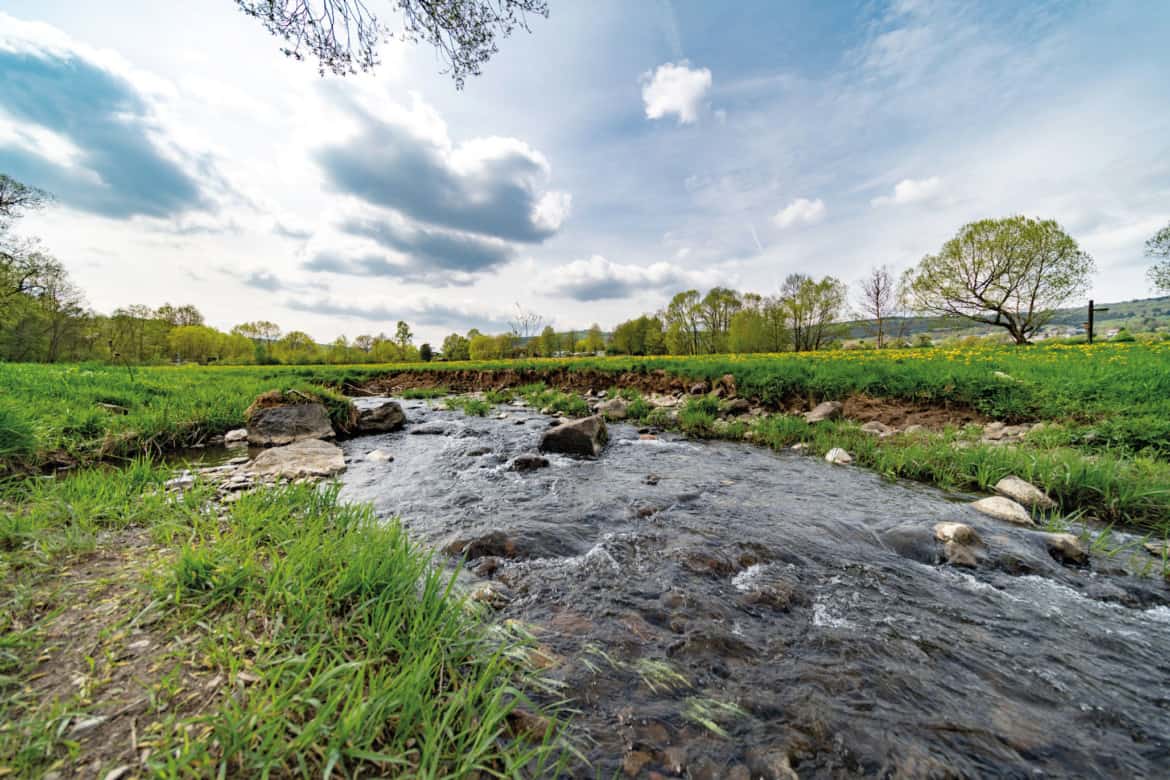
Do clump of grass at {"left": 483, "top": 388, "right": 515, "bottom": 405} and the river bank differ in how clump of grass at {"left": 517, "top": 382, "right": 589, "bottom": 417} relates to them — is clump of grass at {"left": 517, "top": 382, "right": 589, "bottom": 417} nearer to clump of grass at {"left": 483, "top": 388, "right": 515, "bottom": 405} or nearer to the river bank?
clump of grass at {"left": 483, "top": 388, "right": 515, "bottom": 405}

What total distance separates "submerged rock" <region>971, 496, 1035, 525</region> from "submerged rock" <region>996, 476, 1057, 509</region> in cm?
17

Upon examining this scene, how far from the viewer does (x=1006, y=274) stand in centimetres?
3052

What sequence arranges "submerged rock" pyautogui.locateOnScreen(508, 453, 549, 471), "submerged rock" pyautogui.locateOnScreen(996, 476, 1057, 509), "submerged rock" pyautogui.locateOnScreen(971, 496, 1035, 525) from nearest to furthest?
"submerged rock" pyautogui.locateOnScreen(971, 496, 1035, 525) < "submerged rock" pyautogui.locateOnScreen(996, 476, 1057, 509) < "submerged rock" pyautogui.locateOnScreen(508, 453, 549, 471)

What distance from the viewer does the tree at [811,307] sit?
165ft

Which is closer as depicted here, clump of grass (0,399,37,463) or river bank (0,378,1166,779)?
river bank (0,378,1166,779)

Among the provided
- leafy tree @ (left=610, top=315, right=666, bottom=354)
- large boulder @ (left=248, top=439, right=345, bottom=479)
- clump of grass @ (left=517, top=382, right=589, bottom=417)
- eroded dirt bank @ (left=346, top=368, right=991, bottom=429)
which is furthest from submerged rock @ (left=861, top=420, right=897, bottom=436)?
leafy tree @ (left=610, top=315, right=666, bottom=354)

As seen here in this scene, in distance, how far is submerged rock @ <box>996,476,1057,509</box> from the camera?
412cm

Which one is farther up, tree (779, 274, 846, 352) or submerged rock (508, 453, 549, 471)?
tree (779, 274, 846, 352)

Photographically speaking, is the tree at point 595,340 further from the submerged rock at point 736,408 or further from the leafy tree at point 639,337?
the submerged rock at point 736,408

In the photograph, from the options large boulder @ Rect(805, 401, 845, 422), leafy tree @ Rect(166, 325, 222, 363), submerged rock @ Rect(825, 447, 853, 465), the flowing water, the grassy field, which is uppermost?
leafy tree @ Rect(166, 325, 222, 363)

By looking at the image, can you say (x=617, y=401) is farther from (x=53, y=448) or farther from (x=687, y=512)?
(x=53, y=448)

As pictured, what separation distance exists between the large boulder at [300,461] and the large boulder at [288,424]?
68cm

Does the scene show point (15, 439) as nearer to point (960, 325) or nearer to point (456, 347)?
point (960, 325)

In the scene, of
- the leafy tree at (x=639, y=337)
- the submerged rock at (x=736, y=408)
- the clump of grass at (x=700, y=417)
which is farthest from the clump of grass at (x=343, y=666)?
the leafy tree at (x=639, y=337)
